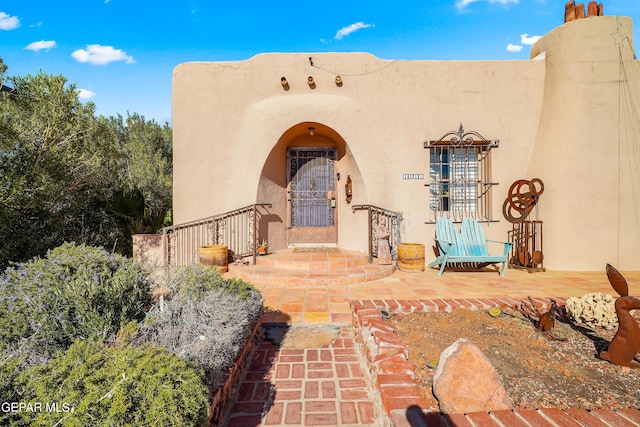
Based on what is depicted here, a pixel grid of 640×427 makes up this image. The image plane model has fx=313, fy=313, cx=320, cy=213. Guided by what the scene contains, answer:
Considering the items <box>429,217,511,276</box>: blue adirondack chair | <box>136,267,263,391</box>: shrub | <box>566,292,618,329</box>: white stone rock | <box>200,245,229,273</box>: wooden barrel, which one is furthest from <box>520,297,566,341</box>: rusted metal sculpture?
<box>200,245,229,273</box>: wooden barrel

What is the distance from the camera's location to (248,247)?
7098mm

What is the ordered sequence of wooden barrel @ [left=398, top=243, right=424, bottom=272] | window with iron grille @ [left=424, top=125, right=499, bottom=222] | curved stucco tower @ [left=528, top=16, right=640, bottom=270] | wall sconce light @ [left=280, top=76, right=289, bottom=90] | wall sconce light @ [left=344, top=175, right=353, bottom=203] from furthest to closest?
wall sconce light @ [left=344, top=175, right=353, bottom=203] → window with iron grille @ [left=424, top=125, right=499, bottom=222] → wall sconce light @ [left=280, top=76, right=289, bottom=90] → curved stucco tower @ [left=528, top=16, right=640, bottom=270] → wooden barrel @ [left=398, top=243, right=424, bottom=272]

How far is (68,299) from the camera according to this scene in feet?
7.44

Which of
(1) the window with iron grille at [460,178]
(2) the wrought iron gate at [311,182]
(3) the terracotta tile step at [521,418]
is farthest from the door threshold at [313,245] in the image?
(3) the terracotta tile step at [521,418]

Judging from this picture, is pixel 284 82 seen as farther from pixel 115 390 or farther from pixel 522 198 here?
pixel 115 390

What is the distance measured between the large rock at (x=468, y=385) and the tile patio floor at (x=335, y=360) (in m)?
0.20

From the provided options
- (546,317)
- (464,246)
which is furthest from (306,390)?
(464,246)

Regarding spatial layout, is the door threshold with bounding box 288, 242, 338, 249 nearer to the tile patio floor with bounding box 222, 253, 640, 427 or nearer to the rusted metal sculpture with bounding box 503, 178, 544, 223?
the tile patio floor with bounding box 222, 253, 640, 427

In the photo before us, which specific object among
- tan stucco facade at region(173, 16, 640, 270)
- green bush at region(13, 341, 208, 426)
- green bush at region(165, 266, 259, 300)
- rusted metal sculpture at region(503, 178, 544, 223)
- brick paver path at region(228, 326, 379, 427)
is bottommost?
brick paver path at region(228, 326, 379, 427)

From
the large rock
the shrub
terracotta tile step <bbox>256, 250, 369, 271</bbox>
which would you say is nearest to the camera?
the large rock

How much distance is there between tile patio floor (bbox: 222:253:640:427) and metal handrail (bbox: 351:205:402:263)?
1.01 m

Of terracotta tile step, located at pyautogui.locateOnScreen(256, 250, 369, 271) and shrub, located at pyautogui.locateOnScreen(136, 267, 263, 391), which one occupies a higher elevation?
shrub, located at pyautogui.locateOnScreen(136, 267, 263, 391)

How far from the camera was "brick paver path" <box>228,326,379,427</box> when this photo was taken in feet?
7.30

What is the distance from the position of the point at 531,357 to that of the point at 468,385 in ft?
3.46
